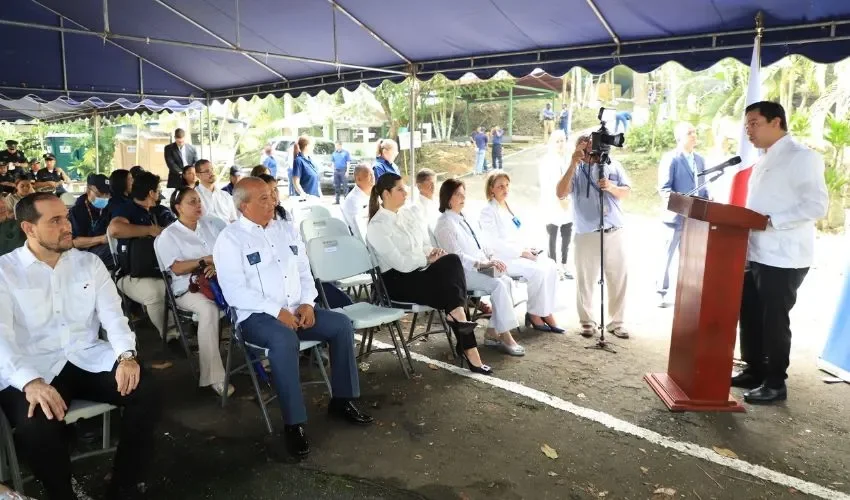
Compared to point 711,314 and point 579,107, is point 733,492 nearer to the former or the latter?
point 711,314

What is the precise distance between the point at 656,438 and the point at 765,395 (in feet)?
3.37

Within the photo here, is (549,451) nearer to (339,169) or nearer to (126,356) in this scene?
(126,356)

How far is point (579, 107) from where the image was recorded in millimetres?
20375

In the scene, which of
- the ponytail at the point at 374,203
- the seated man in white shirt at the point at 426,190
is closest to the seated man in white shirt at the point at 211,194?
the seated man in white shirt at the point at 426,190

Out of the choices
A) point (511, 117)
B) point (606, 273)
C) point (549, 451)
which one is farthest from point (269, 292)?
point (511, 117)

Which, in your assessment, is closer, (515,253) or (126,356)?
(126,356)

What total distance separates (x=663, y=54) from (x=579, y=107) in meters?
→ 15.8

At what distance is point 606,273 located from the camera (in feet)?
16.7

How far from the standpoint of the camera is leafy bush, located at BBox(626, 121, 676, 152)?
1702 cm

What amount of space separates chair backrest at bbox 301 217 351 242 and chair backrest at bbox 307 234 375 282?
2.65ft

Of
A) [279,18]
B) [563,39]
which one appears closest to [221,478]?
[563,39]

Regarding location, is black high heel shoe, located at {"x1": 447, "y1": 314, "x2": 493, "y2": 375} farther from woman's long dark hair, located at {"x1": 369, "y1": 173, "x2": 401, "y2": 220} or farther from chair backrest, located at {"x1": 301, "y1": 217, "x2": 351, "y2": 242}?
chair backrest, located at {"x1": 301, "y1": 217, "x2": 351, "y2": 242}

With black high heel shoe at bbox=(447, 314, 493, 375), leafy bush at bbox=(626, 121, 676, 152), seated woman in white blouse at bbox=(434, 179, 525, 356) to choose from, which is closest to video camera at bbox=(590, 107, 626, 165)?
seated woman in white blouse at bbox=(434, 179, 525, 356)

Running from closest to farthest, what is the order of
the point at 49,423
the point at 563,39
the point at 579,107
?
the point at 49,423, the point at 563,39, the point at 579,107
